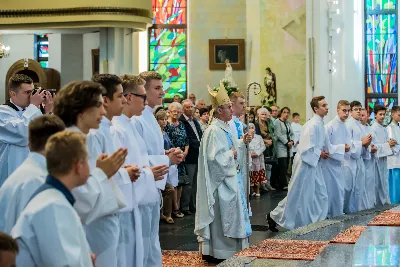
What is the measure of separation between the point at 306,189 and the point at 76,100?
7.95 m

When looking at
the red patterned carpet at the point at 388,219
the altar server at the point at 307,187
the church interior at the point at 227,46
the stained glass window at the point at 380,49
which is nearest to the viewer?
the red patterned carpet at the point at 388,219

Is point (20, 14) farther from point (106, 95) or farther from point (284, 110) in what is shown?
point (106, 95)

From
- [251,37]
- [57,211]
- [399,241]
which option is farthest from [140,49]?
[57,211]

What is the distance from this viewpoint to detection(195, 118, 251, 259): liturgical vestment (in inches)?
404

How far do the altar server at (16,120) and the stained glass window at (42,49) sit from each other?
17284mm

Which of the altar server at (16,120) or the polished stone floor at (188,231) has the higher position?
the altar server at (16,120)

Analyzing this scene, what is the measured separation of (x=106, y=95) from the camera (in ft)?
21.1

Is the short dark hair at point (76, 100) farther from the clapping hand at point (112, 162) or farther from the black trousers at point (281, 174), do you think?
the black trousers at point (281, 174)

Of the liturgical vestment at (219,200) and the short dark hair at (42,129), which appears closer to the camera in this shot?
the short dark hair at (42,129)

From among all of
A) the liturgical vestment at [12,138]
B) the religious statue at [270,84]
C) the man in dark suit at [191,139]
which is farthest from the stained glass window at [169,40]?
the liturgical vestment at [12,138]

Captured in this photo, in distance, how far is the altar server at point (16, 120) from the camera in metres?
8.73

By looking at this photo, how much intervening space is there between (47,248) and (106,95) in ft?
7.40

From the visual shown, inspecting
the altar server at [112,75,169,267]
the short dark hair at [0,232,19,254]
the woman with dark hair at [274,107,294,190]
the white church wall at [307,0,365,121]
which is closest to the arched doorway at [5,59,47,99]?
the white church wall at [307,0,365,121]

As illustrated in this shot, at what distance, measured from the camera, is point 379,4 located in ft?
86.9
